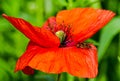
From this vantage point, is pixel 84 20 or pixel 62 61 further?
pixel 84 20

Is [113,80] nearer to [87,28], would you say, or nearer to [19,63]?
[87,28]

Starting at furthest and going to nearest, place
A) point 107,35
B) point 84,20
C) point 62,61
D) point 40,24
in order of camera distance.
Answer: point 40,24 → point 107,35 → point 84,20 → point 62,61

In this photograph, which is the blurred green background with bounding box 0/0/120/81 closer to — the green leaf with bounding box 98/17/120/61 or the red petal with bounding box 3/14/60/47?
the green leaf with bounding box 98/17/120/61

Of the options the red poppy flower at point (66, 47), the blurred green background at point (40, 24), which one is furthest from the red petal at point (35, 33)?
the blurred green background at point (40, 24)

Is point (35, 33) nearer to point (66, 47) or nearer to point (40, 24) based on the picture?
point (66, 47)

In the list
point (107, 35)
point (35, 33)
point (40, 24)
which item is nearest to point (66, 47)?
point (35, 33)

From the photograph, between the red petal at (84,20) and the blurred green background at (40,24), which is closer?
the red petal at (84,20)

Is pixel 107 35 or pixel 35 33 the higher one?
pixel 35 33

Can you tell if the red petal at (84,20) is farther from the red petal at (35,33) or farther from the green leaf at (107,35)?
the green leaf at (107,35)

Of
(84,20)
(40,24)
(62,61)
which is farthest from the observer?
(40,24)
